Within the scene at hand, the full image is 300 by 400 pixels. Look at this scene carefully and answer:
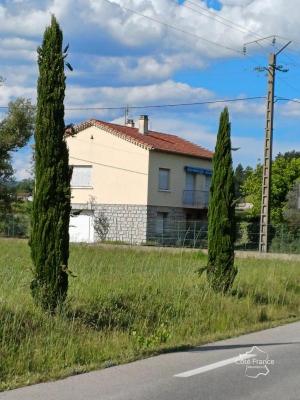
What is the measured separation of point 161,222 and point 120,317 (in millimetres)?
39601

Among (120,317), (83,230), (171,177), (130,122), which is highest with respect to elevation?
(130,122)

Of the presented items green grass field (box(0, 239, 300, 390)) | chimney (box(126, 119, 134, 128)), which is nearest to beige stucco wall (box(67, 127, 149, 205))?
chimney (box(126, 119, 134, 128))

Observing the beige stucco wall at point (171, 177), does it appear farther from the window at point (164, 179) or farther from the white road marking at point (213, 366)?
the white road marking at point (213, 366)

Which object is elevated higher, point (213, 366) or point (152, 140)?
point (152, 140)

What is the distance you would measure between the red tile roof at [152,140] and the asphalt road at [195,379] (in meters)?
39.3

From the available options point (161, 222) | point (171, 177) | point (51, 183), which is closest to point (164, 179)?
point (171, 177)

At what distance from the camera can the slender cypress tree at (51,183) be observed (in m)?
9.86

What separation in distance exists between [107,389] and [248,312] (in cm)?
612

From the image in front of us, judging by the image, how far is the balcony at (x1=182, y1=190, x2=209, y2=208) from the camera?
53.0 meters

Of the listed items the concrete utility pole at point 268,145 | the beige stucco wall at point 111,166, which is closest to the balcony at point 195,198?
the beige stucco wall at point 111,166

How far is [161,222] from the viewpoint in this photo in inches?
1967

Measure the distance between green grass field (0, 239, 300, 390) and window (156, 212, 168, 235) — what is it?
33.0 m

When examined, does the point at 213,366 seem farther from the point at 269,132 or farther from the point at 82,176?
the point at 82,176

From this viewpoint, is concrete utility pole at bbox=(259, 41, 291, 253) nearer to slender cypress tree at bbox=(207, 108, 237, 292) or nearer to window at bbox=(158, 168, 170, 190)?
window at bbox=(158, 168, 170, 190)
